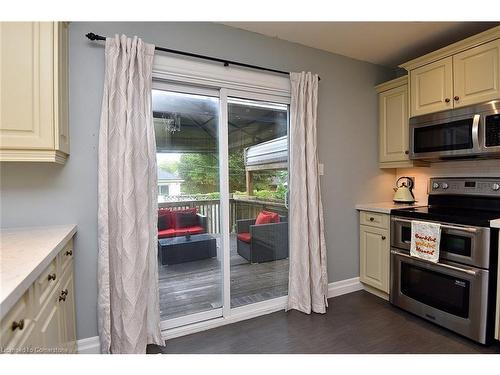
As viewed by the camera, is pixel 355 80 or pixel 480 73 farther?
pixel 355 80

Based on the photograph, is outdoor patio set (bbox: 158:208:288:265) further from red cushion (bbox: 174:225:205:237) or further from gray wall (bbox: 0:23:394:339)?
gray wall (bbox: 0:23:394:339)

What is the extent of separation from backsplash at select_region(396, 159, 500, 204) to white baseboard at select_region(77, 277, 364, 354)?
4.03 feet

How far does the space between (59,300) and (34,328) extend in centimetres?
41

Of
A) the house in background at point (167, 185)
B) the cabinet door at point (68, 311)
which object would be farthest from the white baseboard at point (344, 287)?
the cabinet door at point (68, 311)

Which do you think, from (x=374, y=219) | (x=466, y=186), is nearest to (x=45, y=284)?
(x=374, y=219)

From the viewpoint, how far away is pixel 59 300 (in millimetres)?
1372

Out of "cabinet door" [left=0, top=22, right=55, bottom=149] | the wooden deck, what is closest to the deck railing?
the wooden deck

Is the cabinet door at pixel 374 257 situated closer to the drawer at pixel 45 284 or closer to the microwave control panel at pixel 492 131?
the microwave control panel at pixel 492 131

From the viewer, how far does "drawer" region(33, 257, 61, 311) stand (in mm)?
1042

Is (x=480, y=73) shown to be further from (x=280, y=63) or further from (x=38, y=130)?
(x=38, y=130)

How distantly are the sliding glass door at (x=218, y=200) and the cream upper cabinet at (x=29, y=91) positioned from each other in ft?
2.36

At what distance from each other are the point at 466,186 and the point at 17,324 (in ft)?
10.6

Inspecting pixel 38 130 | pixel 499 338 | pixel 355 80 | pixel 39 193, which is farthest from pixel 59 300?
pixel 355 80
